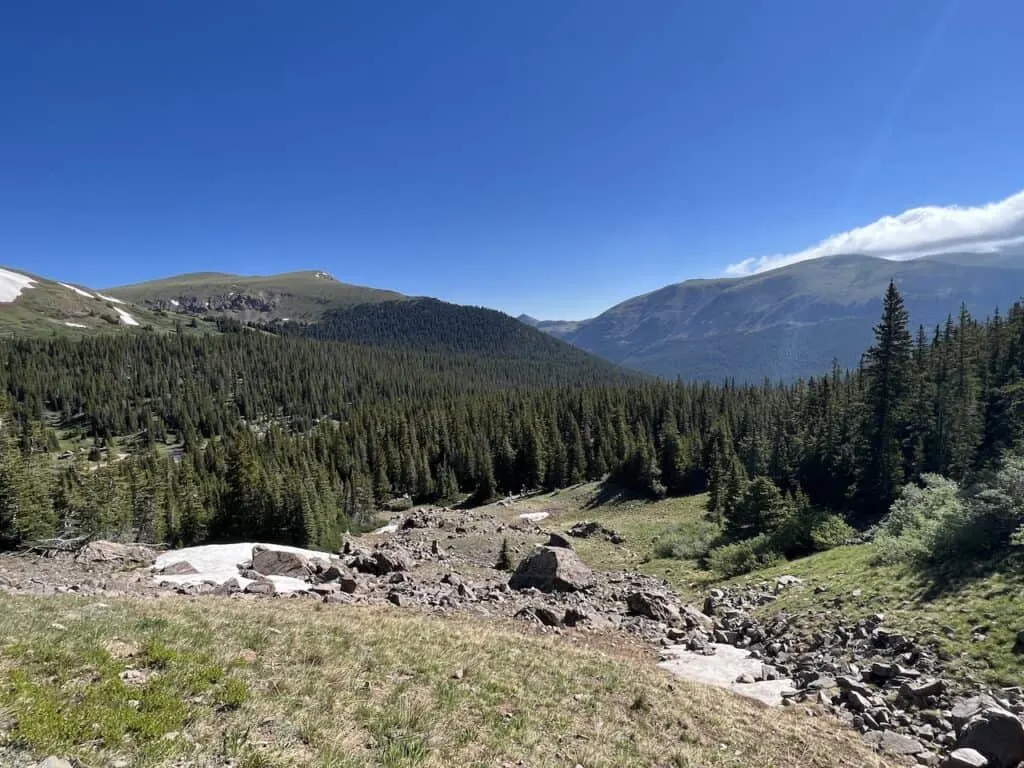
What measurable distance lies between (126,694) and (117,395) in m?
186

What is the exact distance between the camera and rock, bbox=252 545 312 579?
2570 centimetres

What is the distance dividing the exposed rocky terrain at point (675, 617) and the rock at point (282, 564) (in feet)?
0.21

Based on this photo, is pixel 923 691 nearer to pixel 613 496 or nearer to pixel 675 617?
pixel 675 617

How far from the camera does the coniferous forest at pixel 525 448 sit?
48.5 meters

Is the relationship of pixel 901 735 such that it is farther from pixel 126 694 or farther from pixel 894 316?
pixel 894 316

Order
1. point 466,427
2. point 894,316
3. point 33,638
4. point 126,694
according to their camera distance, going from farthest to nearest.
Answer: point 466,427 → point 894,316 → point 33,638 → point 126,694

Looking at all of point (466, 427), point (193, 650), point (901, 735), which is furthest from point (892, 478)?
point (466, 427)

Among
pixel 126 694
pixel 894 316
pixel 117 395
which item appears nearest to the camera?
pixel 126 694

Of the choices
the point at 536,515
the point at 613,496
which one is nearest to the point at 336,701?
the point at 536,515

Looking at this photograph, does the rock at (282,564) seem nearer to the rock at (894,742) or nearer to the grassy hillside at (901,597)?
the grassy hillside at (901,597)

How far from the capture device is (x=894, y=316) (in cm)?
4828

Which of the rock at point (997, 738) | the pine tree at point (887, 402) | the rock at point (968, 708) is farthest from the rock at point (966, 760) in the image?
the pine tree at point (887, 402)

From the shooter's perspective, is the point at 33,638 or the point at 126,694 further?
the point at 33,638

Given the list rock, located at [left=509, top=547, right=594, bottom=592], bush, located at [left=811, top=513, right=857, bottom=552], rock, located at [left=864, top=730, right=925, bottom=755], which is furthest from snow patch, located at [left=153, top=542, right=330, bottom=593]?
bush, located at [left=811, top=513, right=857, bottom=552]
